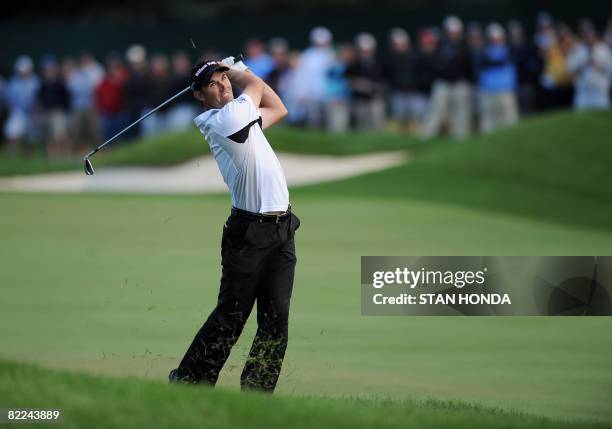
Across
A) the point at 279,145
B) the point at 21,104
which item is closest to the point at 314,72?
the point at 279,145

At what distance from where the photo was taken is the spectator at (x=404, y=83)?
28.1 m

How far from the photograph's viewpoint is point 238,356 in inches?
389

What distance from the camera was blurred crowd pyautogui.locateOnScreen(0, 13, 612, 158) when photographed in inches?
1030

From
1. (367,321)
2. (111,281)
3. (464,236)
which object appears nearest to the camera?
(367,321)

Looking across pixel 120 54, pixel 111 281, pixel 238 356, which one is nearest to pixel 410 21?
pixel 120 54

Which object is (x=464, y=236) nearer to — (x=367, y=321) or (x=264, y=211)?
(x=367, y=321)

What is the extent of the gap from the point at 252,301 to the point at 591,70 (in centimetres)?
1883

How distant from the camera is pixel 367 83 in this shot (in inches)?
1101

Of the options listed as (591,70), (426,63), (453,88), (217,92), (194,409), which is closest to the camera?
(194,409)

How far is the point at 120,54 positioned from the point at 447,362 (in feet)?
96.9

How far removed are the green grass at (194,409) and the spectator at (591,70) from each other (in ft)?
61.4

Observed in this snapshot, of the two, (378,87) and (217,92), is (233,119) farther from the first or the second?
(378,87)

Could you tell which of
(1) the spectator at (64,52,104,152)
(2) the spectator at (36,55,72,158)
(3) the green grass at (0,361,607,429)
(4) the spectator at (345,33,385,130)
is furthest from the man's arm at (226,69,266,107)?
(1) the spectator at (64,52,104,152)

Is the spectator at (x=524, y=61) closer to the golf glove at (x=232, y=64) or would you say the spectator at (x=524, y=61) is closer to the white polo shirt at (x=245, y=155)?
the golf glove at (x=232, y=64)
